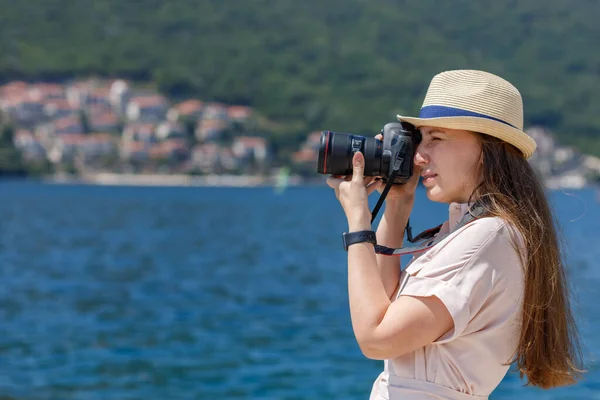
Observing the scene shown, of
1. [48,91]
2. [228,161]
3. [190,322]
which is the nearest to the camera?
[190,322]

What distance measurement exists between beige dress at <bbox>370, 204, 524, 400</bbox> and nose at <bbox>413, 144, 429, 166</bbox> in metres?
0.21

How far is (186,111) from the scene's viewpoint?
4892 inches

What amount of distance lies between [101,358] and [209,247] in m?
20.1

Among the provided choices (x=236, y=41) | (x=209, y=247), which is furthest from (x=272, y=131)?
(x=209, y=247)

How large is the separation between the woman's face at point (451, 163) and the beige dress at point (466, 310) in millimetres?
138

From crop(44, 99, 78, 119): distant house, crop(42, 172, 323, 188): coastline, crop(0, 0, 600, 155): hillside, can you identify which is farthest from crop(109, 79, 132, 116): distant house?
crop(42, 172, 323, 188): coastline

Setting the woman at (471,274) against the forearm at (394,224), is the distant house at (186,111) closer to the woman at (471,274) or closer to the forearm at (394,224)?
the forearm at (394,224)

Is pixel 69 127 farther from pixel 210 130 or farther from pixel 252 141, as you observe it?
pixel 252 141

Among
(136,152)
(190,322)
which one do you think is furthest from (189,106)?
(190,322)

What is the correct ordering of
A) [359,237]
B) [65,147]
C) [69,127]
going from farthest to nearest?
[69,127]
[65,147]
[359,237]

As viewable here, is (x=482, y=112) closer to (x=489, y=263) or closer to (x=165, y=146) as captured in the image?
(x=489, y=263)

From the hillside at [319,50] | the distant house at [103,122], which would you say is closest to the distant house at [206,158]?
the hillside at [319,50]

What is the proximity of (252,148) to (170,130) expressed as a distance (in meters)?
12.3

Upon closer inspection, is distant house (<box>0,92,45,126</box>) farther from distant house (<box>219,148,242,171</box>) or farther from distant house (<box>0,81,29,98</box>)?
distant house (<box>219,148,242,171</box>)
